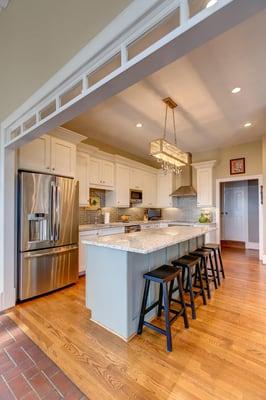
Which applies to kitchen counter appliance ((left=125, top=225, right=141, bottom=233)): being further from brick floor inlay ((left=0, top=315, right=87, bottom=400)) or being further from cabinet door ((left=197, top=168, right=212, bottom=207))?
brick floor inlay ((left=0, top=315, right=87, bottom=400))

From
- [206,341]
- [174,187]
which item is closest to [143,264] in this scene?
[206,341]

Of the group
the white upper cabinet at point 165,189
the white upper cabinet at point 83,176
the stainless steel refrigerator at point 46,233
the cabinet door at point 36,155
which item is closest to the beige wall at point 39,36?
the cabinet door at point 36,155

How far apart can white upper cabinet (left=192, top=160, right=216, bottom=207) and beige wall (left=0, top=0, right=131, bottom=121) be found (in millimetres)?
4884

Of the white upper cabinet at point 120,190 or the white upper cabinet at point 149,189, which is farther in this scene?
the white upper cabinet at point 149,189

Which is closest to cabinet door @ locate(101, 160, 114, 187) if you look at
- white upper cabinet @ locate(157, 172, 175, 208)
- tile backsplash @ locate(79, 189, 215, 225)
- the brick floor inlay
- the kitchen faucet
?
tile backsplash @ locate(79, 189, 215, 225)

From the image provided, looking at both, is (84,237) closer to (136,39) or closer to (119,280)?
(119,280)

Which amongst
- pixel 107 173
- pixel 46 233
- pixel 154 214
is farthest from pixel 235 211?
pixel 46 233

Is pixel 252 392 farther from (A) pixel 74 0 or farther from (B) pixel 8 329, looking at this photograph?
(A) pixel 74 0

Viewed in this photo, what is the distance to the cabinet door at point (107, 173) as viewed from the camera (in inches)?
180

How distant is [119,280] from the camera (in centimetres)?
199

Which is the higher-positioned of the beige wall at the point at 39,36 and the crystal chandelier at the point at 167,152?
→ the beige wall at the point at 39,36

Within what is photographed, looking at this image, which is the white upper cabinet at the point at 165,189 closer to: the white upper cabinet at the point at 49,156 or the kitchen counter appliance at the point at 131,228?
the kitchen counter appliance at the point at 131,228

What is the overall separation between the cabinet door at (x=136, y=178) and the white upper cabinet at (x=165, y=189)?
37.2 inches

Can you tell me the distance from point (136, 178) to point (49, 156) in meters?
2.92
